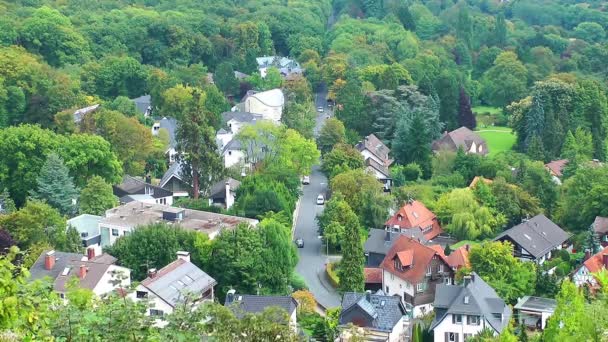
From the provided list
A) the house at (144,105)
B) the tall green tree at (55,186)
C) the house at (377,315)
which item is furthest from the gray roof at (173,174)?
the house at (377,315)

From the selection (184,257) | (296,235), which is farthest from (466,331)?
(296,235)

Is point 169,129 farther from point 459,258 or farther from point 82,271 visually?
point 82,271

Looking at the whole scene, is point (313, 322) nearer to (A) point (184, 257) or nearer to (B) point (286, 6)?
(A) point (184, 257)

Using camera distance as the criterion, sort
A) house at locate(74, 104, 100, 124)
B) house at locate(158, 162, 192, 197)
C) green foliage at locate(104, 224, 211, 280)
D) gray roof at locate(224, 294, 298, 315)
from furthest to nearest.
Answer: house at locate(74, 104, 100, 124) → house at locate(158, 162, 192, 197) → green foliage at locate(104, 224, 211, 280) → gray roof at locate(224, 294, 298, 315)

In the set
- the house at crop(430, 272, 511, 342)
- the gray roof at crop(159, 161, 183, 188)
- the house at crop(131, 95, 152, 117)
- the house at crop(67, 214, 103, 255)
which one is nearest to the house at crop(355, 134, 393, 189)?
the gray roof at crop(159, 161, 183, 188)

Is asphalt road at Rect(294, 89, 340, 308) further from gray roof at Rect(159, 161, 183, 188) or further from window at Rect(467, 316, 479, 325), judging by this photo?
gray roof at Rect(159, 161, 183, 188)

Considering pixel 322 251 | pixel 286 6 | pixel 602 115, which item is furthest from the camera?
pixel 286 6

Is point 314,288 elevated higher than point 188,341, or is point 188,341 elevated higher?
point 188,341
